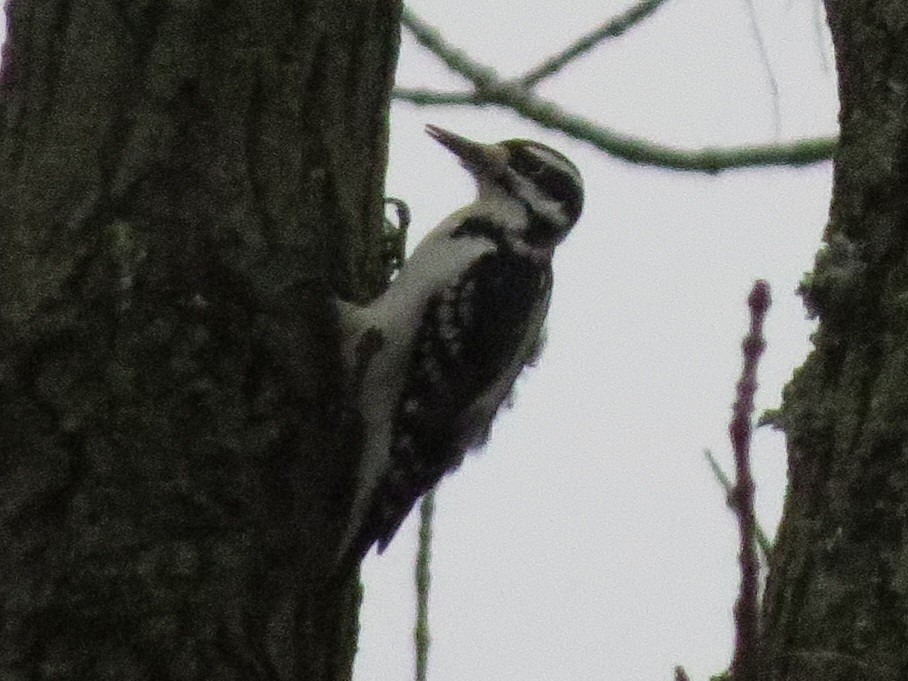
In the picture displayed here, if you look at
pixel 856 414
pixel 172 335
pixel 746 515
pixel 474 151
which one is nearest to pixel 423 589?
pixel 172 335

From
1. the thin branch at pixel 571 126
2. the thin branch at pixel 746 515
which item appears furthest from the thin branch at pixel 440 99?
the thin branch at pixel 746 515

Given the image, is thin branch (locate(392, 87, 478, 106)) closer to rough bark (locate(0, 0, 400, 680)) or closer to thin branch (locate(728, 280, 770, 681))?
rough bark (locate(0, 0, 400, 680))

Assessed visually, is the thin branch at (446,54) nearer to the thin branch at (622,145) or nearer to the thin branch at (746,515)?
the thin branch at (622,145)

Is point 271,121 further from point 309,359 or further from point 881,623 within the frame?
point 881,623

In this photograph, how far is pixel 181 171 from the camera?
8.95 ft

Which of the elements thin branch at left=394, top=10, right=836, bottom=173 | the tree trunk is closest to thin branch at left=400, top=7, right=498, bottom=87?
thin branch at left=394, top=10, right=836, bottom=173

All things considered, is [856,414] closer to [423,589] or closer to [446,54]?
[423,589]

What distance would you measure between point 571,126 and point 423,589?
1896 millimetres

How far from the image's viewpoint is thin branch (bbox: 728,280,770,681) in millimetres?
1029

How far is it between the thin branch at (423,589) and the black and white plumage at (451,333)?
18 cm

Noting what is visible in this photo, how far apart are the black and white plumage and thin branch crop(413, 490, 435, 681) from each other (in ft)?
0.60

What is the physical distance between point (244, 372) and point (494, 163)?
187cm

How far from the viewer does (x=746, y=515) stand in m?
1.07

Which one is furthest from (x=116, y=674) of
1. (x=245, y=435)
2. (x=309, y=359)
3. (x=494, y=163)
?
(x=494, y=163)
